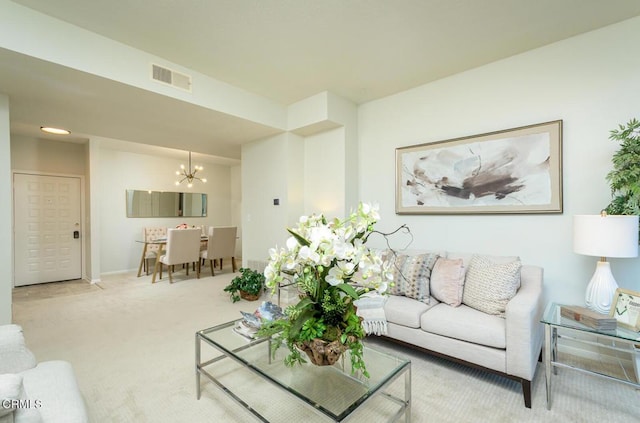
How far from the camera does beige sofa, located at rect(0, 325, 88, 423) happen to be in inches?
36.5

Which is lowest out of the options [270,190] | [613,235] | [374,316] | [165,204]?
[374,316]

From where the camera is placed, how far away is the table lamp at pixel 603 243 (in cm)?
186

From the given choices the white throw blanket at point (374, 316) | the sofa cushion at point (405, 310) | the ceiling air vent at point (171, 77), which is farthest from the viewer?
the ceiling air vent at point (171, 77)

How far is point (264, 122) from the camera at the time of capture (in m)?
3.71

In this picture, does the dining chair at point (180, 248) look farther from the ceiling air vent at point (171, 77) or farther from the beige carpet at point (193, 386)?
the ceiling air vent at point (171, 77)

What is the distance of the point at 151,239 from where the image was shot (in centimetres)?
620

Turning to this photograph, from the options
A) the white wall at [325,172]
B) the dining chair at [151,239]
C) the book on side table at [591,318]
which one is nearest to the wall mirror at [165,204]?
the dining chair at [151,239]

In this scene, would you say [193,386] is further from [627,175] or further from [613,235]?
[627,175]

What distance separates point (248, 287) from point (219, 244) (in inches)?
80.8

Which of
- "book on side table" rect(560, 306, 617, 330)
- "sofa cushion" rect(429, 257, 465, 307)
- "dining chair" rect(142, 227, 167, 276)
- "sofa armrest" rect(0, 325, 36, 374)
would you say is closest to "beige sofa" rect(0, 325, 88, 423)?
"sofa armrest" rect(0, 325, 36, 374)

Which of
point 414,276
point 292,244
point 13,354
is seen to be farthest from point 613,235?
point 13,354

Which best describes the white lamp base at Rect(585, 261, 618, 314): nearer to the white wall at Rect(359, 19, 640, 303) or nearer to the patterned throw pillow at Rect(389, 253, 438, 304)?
the white wall at Rect(359, 19, 640, 303)

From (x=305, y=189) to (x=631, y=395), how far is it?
3517 mm

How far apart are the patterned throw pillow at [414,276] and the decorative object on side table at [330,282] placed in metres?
1.21
